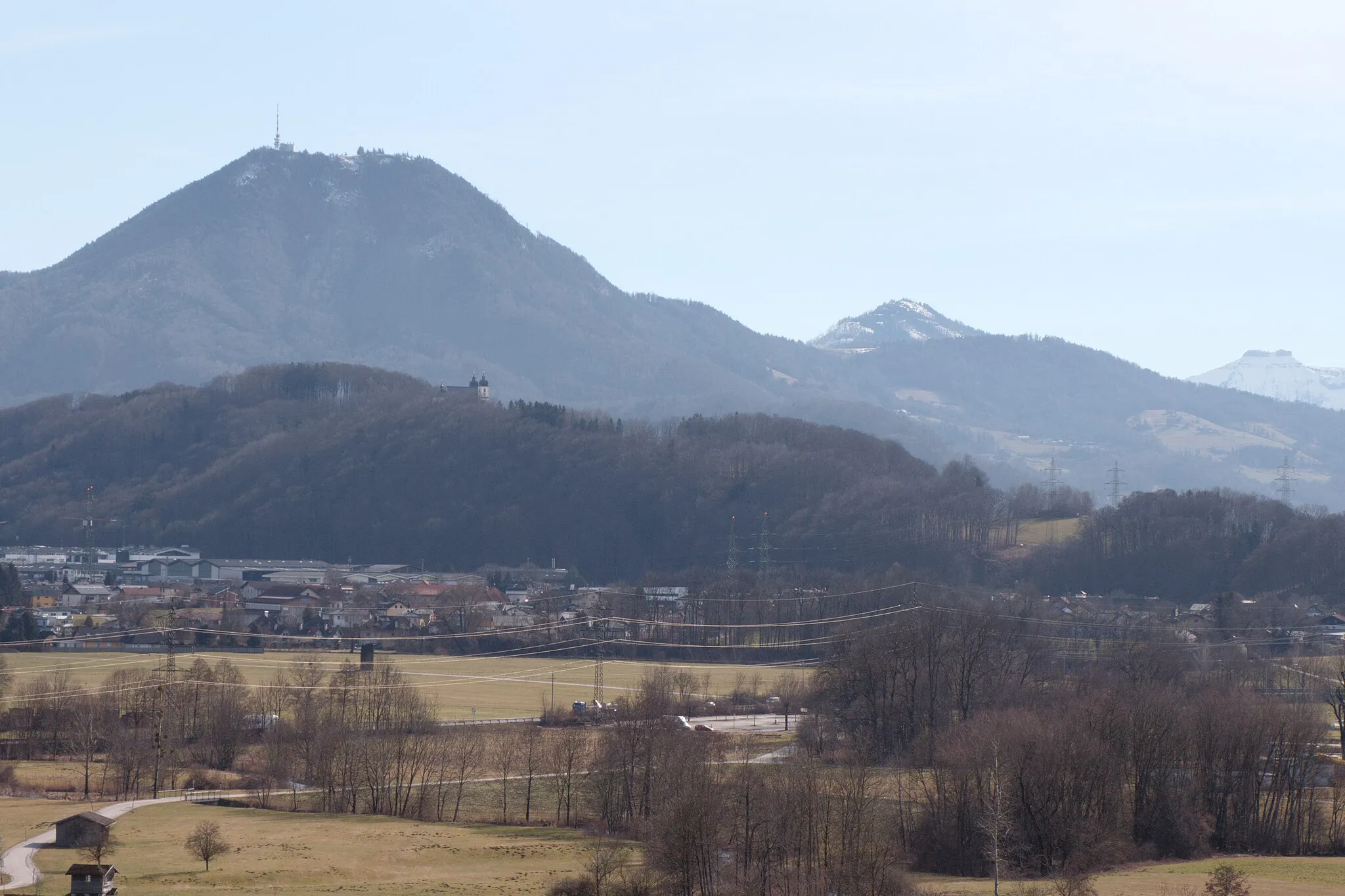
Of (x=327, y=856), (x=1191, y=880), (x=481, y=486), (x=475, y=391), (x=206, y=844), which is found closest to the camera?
(x=206, y=844)

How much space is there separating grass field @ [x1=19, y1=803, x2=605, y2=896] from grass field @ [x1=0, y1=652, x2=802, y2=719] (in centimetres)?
1774

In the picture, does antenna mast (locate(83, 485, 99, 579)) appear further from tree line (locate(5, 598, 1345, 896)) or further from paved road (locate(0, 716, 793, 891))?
paved road (locate(0, 716, 793, 891))

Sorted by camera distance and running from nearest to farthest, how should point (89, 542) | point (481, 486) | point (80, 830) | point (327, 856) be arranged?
1. point (80, 830)
2. point (327, 856)
3. point (89, 542)
4. point (481, 486)

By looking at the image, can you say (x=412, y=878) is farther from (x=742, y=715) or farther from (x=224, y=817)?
(x=742, y=715)

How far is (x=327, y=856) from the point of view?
42.3 meters

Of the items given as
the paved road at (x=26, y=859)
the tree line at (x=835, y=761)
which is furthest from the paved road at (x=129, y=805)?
the tree line at (x=835, y=761)

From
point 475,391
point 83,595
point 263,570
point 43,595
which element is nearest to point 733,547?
point 263,570

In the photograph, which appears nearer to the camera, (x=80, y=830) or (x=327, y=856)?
(x=80, y=830)

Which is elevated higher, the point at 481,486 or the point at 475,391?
the point at 475,391

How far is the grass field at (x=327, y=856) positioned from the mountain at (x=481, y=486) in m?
69.3

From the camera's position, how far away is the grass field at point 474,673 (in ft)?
227

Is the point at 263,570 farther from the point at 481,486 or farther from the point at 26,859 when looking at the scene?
the point at 26,859

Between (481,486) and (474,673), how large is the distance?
72752 millimetres

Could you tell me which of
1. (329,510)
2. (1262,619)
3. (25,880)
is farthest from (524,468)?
(25,880)
